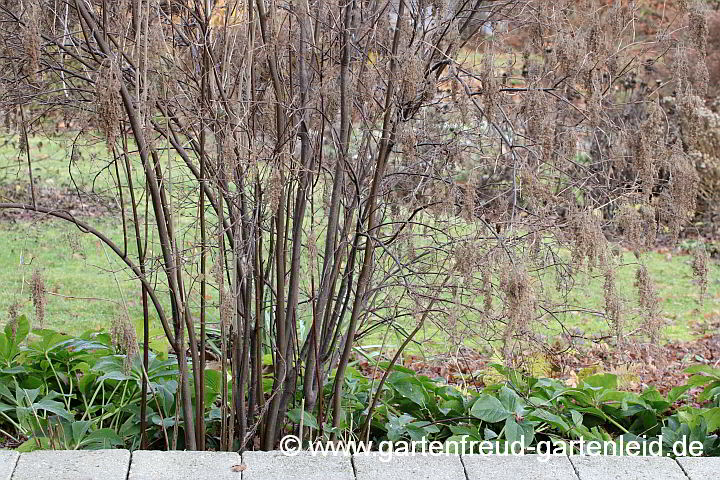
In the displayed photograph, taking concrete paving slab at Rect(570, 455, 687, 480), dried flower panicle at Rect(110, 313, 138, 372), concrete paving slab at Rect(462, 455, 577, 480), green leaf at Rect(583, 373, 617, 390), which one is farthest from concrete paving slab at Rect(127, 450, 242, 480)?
green leaf at Rect(583, 373, 617, 390)

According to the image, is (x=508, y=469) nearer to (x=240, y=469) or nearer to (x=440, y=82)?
(x=240, y=469)

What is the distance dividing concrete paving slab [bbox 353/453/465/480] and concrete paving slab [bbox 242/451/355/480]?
0.14 feet

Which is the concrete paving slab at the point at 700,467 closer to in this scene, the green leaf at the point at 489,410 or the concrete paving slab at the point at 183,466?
the green leaf at the point at 489,410

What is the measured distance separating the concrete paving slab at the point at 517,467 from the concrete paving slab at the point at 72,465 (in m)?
1.03

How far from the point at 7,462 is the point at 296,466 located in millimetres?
850

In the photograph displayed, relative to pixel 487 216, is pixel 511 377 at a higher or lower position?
lower

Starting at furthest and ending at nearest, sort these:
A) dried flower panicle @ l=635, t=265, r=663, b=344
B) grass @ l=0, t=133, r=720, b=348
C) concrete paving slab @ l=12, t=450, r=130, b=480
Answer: grass @ l=0, t=133, r=720, b=348 → dried flower panicle @ l=635, t=265, r=663, b=344 → concrete paving slab @ l=12, t=450, r=130, b=480

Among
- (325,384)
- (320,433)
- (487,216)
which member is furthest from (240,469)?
(487,216)

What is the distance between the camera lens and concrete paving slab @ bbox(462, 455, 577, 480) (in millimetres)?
2572

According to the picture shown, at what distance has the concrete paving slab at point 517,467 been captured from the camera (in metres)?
2.57

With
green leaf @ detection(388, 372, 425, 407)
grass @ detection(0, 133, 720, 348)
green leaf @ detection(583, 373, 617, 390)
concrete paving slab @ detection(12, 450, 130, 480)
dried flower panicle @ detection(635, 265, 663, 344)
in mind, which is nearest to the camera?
concrete paving slab @ detection(12, 450, 130, 480)

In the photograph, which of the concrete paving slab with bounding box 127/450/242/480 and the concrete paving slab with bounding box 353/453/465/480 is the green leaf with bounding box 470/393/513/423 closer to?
the concrete paving slab with bounding box 353/453/465/480

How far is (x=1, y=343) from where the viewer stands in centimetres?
359

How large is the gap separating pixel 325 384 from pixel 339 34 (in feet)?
4.22
